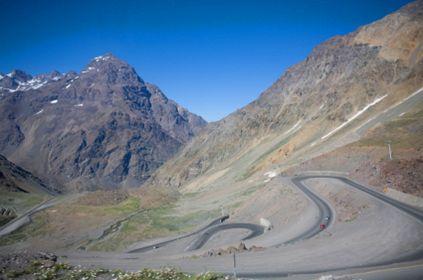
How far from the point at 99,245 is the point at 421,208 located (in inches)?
2119

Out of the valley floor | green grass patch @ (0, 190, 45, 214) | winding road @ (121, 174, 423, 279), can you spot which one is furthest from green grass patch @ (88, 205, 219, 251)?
green grass patch @ (0, 190, 45, 214)

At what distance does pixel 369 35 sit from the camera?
164000mm

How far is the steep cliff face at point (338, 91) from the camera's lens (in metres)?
114

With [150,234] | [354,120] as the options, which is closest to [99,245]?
[150,234]

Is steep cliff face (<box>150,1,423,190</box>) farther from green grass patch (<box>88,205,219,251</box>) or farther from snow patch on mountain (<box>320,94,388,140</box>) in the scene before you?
green grass patch (<box>88,205,219,251</box>)

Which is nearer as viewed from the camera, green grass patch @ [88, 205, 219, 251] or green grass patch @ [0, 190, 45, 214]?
green grass patch @ [88, 205, 219, 251]

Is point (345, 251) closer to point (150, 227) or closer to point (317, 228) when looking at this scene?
point (317, 228)

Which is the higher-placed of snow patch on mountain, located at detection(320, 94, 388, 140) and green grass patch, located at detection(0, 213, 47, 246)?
snow patch on mountain, located at detection(320, 94, 388, 140)

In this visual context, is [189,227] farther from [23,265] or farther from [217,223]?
[23,265]

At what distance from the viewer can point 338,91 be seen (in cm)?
14112

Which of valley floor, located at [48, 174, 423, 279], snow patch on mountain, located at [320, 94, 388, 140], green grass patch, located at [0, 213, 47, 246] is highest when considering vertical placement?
snow patch on mountain, located at [320, 94, 388, 140]

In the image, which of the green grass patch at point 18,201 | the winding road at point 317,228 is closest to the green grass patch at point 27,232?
the green grass patch at point 18,201

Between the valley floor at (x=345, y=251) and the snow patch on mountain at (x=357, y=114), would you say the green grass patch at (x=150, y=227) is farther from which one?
the snow patch on mountain at (x=357, y=114)

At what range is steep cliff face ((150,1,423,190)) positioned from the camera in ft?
375
